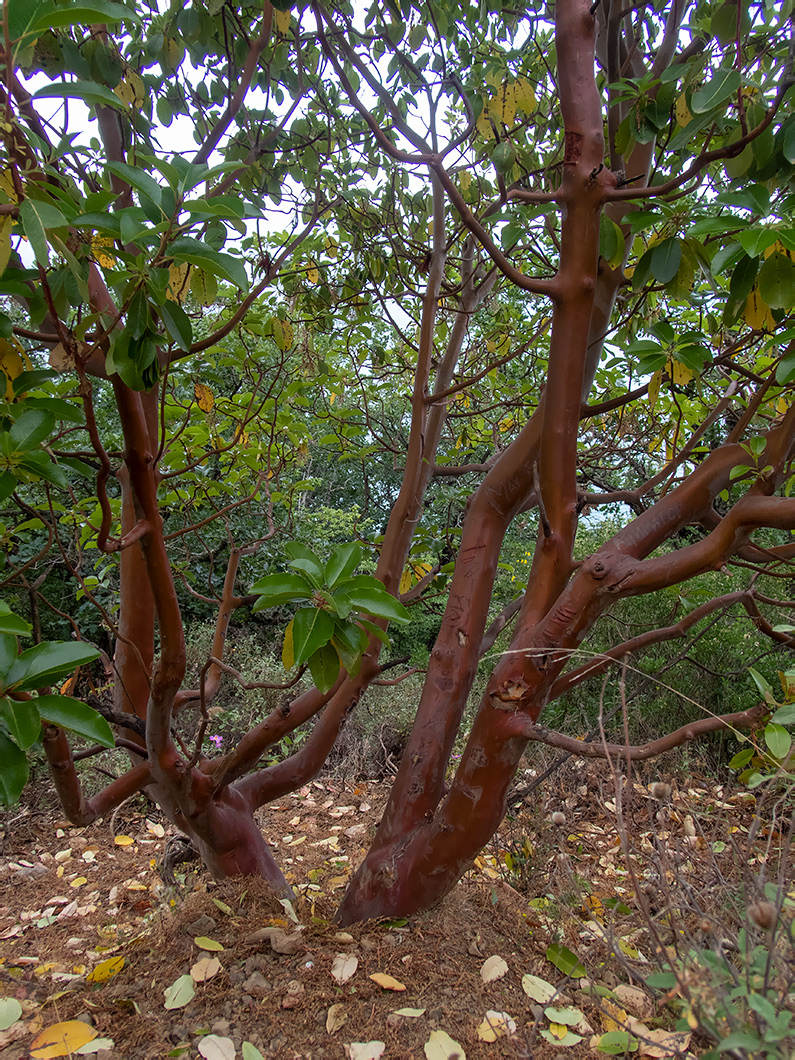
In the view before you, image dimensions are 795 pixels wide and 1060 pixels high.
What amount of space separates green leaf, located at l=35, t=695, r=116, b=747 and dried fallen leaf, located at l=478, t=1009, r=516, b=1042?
100 cm

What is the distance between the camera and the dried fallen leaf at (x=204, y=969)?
152 cm

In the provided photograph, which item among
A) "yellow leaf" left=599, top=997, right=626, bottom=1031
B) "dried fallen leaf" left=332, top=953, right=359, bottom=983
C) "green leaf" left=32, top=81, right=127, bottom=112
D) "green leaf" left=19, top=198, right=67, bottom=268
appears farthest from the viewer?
"dried fallen leaf" left=332, top=953, right=359, bottom=983

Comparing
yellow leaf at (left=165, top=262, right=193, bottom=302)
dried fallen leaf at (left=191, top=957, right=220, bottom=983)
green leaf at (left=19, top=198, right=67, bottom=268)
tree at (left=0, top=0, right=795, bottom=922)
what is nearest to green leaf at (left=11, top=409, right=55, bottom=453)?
tree at (left=0, top=0, right=795, bottom=922)

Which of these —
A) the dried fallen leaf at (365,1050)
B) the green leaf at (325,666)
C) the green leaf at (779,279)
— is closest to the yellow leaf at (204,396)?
the green leaf at (325,666)

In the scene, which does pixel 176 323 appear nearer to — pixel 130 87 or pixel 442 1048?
pixel 130 87

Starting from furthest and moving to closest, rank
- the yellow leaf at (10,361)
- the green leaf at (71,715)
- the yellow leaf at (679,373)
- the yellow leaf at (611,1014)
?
the yellow leaf at (679,373), the yellow leaf at (611,1014), the yellow leaf at (10,361), the green leaf at (71,715)

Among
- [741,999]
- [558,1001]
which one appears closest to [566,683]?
[558,1001]

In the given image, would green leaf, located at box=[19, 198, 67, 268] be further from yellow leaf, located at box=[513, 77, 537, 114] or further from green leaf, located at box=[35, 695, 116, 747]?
yellow leaf, located at box=[513, 77, 537, 114]

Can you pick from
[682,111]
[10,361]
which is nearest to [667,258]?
[682,111]

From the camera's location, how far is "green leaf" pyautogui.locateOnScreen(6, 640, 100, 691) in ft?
3.35

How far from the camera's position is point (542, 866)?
241 centimetres

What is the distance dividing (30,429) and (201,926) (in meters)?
1.38

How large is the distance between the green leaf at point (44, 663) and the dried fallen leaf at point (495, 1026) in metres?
1.12

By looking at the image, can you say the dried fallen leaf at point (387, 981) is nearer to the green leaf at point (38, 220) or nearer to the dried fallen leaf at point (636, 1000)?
the dried fallen leaf at point (636, 1000)
